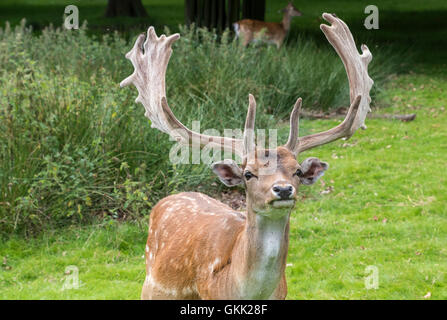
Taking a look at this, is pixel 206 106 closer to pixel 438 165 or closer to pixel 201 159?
pixel 201 159

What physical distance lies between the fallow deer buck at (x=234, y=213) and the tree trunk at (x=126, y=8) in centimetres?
2485

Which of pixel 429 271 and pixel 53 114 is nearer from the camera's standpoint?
pixel 429 271

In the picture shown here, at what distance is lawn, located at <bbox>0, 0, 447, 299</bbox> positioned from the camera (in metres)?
6.52

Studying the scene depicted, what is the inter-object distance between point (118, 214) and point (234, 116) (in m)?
2.58

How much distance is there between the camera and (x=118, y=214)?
25.3 feet

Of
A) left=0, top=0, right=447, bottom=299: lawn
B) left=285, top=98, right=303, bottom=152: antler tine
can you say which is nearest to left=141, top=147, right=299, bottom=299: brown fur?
left=285, top=98, right=303, bottom=152: antler tine

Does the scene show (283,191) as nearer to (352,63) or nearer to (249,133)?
(249,133)

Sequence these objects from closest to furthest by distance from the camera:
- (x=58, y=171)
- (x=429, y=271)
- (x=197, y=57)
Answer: (x=429, y=271)
(x=58, y=171)
(x=197, y=57)

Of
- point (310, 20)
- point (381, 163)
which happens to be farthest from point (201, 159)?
point (310, 20)

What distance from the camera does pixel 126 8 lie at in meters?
29.3

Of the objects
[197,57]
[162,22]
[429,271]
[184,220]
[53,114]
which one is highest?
[162,22]

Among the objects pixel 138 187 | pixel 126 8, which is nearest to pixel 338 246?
pixel 138 187

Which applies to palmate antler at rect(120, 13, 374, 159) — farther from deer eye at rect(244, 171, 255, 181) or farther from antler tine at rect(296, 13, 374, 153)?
deer eye at rect(244, 171, 255, 181)

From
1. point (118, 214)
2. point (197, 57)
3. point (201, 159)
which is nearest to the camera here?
point (118, 214)
